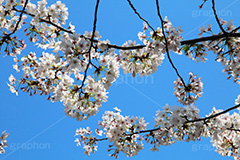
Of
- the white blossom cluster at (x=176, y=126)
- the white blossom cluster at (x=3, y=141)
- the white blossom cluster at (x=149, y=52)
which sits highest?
the white blossom cluster at (x=149, y=52)

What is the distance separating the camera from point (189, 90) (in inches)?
199

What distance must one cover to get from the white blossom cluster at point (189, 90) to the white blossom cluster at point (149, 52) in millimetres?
700

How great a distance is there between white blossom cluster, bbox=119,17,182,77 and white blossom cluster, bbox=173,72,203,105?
2.30 ft

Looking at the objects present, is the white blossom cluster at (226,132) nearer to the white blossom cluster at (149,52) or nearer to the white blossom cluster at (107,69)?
the white blossom cluster at (107,69)

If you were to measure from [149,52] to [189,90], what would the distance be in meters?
1.46

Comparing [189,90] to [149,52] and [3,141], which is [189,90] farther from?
[3,141]

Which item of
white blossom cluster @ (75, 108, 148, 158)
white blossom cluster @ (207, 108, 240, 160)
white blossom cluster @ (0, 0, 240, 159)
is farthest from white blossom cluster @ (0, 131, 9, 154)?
white blossom cluster @ (207, 108, 240, 160)

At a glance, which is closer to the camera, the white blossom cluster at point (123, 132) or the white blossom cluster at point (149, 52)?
the white blossom cluster at point (149, 52)

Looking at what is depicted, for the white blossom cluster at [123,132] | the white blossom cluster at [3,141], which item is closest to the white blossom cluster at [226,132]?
the white blossom cluster at [123,132]

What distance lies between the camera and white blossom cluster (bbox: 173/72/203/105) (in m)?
5.02

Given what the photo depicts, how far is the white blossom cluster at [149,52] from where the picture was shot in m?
3.98

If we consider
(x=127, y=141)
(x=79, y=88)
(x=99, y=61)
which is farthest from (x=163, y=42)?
(x=127, y=141)

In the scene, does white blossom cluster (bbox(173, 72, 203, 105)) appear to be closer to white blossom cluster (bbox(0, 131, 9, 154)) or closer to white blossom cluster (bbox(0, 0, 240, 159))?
white blossom cluster (bbox(0, 0, 240, 159))

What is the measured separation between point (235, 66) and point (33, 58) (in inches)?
167
